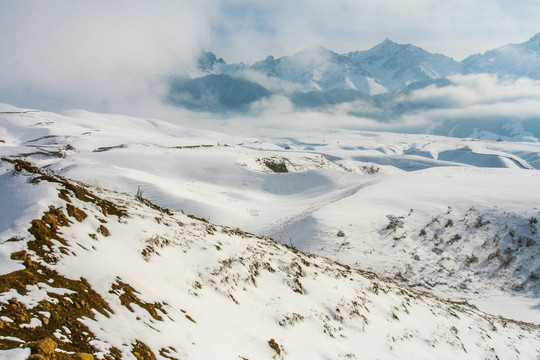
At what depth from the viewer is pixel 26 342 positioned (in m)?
4.02

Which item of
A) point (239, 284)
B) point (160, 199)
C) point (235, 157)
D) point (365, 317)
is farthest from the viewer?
point (235, 157)

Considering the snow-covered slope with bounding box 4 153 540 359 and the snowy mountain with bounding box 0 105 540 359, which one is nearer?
the snow-covered slope with bounding box 4 153 540 359

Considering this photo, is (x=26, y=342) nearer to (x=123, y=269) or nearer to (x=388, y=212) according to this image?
(x=123, y=269)

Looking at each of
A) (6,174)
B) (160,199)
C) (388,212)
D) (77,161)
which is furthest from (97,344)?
(77,161)

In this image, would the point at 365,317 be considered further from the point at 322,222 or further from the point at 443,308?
the point at 322,222

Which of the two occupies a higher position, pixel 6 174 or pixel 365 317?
pixel 6 174

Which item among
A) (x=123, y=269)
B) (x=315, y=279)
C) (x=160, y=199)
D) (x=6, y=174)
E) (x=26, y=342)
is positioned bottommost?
Result: (x=160, y=199)

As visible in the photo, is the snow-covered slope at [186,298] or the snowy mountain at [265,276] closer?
the snow-covered slope at [186,298]

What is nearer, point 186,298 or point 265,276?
point 186,298

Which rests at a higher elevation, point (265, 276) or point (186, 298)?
point (186, 298)

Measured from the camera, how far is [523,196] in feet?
84.4

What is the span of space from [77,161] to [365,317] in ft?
138

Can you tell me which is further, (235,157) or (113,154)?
(235,157)

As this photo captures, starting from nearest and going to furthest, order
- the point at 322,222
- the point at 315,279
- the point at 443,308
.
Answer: the point at 315,279
the point at 443,308
the point at 322,222
